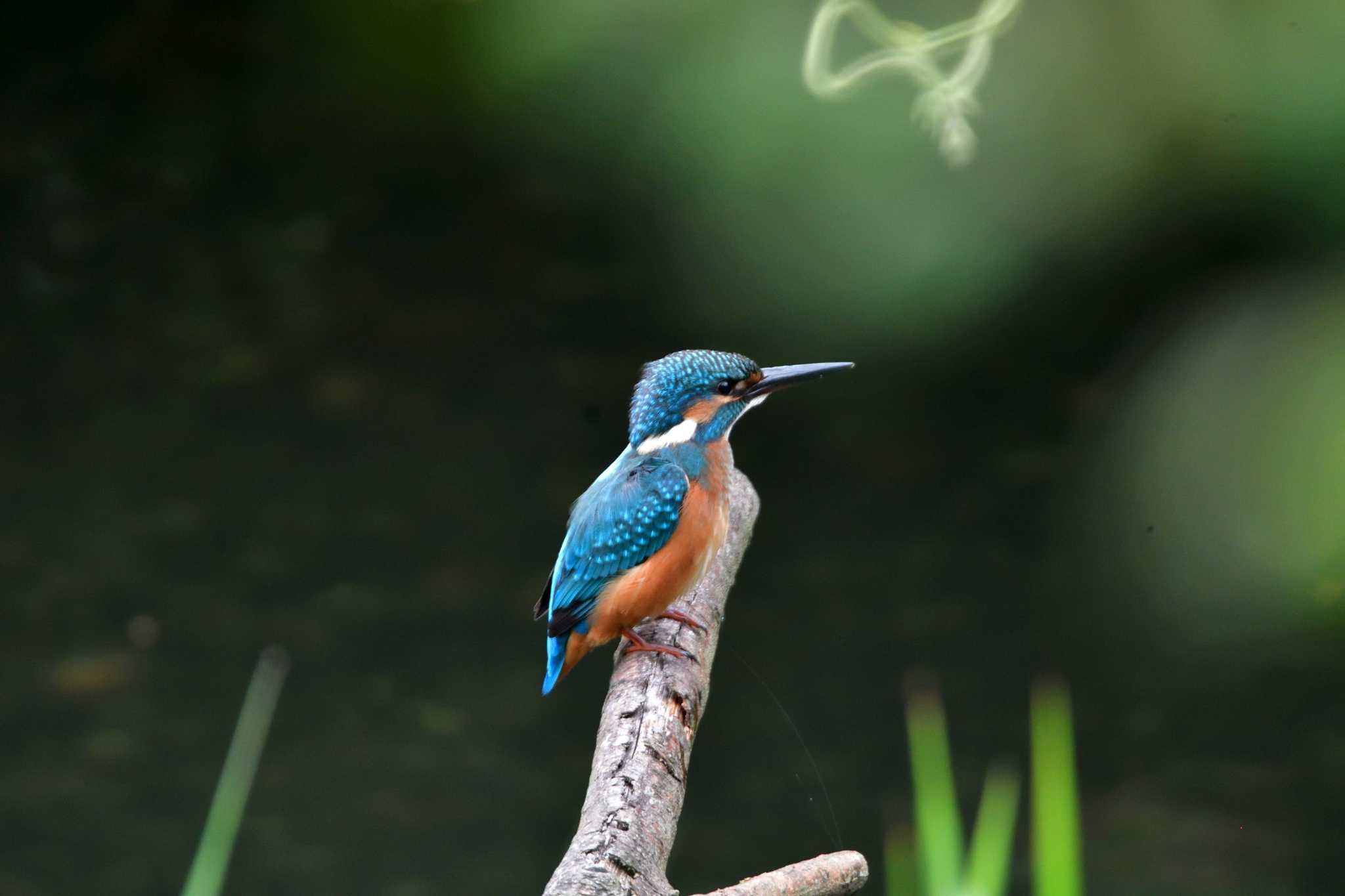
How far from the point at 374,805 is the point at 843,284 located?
1.43 m

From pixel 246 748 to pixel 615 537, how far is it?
1.32 metres

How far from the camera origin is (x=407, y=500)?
2.89m

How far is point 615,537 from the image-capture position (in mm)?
1832

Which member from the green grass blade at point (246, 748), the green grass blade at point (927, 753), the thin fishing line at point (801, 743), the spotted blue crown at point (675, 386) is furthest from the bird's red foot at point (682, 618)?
the green grass blade at point (246, 748)

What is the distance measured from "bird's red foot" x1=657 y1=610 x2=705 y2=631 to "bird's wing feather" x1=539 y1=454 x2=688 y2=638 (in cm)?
9

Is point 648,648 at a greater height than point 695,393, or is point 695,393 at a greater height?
point 695,393

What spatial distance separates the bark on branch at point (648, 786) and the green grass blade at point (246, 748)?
1.23 m

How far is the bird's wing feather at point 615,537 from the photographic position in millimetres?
1819

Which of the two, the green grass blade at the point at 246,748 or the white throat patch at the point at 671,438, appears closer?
the white throat patch at the point at 671,438

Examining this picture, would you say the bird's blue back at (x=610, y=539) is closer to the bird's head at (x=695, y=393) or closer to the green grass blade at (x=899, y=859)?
the bird's head at (x=695, y=393)

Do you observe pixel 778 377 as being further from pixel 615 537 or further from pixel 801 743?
pixel 801 743

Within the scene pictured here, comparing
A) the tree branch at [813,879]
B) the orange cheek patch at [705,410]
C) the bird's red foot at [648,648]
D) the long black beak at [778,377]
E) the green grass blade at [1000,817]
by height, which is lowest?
the tree branch at [813,879]

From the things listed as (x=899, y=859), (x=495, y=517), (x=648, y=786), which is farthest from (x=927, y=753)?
(x=648, y=786)

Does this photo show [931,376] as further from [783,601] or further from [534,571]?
[534,571]
